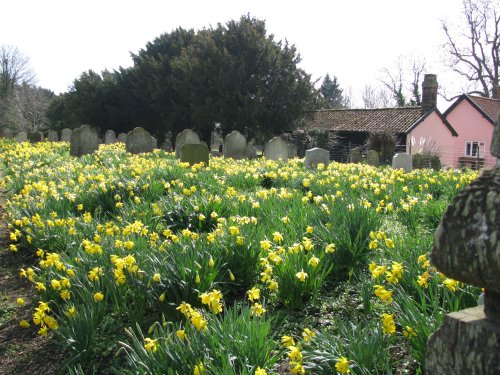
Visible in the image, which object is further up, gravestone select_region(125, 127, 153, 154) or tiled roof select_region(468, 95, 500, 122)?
tiled roof select_region(468, 95, 500, 122)

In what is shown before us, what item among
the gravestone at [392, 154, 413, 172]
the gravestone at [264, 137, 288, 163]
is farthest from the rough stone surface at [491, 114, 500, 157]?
the gravestone at [264, 137, 288, 163]

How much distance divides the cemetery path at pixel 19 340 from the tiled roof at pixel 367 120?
29143mm

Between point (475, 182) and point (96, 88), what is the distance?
41200 mm

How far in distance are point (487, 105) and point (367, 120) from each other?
9.59m

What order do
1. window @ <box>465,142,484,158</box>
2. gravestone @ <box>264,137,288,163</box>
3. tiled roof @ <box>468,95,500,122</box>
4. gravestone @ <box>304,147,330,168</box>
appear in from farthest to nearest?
window @ <box>465,142,484,158</box>, tiled roof @ <box>468,95,500,122</box>, gravestone @ <box>264,137,288,163</box>, gravestone @ <box>304,147,330,168</box>

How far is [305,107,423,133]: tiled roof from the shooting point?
33.0m

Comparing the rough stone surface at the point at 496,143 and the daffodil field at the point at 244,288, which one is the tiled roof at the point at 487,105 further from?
the rough stone surface at the point at 496,143

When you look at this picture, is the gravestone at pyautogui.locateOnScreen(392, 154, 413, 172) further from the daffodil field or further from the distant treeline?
the distant treeline

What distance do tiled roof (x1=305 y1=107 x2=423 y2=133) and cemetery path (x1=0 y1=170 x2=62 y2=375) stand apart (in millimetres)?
29143

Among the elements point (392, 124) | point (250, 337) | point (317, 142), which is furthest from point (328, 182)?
point (392, 124)

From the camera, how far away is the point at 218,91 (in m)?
32.2

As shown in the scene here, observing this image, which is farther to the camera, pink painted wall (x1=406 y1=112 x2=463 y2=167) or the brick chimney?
the brick chimney

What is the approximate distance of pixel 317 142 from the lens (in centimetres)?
3017

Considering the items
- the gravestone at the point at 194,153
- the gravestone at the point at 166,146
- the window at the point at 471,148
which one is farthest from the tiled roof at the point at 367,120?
the gravestone at the point at 194,153
